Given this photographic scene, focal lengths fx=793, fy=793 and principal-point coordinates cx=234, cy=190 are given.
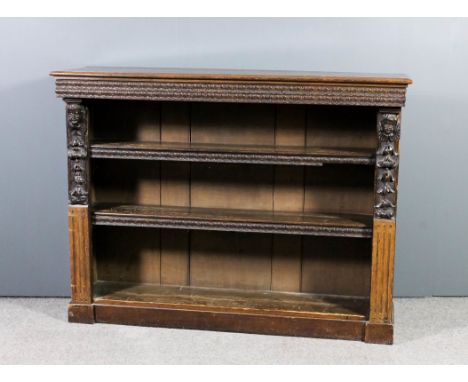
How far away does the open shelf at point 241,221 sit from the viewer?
378 cm

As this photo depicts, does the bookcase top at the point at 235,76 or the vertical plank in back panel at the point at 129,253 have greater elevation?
the bookcase top at the point at 235,76

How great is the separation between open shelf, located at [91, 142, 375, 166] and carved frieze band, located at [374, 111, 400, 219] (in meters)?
0.07

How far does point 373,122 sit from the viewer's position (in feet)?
13.0

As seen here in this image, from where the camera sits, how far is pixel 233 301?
13.1ft

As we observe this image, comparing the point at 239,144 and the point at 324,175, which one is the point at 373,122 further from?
the point at 239,144

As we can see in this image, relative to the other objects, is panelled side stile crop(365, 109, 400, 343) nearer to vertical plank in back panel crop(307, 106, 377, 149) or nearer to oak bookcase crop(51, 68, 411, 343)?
oak bookcase crop(51, 68, 411, 343)

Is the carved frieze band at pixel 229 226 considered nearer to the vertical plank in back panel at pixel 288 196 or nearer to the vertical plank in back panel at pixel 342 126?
the vertical plank in back panel at pixel 288 196

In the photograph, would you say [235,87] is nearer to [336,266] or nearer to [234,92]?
[234,92]

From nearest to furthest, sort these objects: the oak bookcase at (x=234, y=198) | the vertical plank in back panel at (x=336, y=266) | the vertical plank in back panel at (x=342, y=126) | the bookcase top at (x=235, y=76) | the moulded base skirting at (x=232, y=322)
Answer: the bookcase top at (x=235, y=76) < the oak bookcase at (x=234, y=198) < the moulded base skirting at (x=232, y=322) < the vertical plank in back panel at (x=342, y=126) < the vertical plank in back panel at (x=336, y=266)

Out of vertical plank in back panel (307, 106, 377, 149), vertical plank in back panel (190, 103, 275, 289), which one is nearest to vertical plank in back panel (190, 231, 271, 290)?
vertical plank in back panel (190, 103, 275, 289)

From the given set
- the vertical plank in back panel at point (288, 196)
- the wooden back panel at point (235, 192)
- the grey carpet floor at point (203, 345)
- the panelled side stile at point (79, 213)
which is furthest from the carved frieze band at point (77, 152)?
the vertical plank in back panel at point (288, 196)

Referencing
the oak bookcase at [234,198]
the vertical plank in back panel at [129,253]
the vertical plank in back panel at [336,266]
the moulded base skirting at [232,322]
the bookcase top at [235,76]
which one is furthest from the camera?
the vertical plank in back panel at [129,253]

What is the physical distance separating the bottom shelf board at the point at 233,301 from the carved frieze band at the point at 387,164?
0.56 m

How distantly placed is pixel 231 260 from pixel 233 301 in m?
0.27
